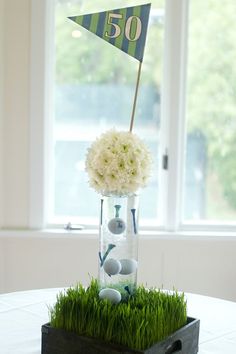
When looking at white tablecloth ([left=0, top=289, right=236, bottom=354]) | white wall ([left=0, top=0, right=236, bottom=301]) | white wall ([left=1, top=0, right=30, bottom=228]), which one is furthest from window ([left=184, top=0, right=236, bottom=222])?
white tablecloth ([left=0, top=289, right=236, bottom=354])

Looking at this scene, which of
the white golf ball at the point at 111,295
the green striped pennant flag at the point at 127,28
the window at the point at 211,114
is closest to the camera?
the white golf ball at the point at 111,295

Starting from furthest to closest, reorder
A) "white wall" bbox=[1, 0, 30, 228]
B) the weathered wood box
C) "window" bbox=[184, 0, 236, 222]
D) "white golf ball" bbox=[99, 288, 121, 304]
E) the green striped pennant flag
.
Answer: "window" bbox=[184, 0, 236, 222] < "white wall" bbox=[1, 0, 30, 228] < the green striped pennant flag < "white golf ball" bbox=[99, 288, 121, 304] < the weathered wood box

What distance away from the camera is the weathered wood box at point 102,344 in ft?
3.97

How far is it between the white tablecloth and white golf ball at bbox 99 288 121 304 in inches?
9.2

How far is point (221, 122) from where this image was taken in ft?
9.40

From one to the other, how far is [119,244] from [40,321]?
42cm

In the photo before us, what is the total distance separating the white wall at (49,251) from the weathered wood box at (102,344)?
1.39 m

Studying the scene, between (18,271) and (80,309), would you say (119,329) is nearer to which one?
(80,309)

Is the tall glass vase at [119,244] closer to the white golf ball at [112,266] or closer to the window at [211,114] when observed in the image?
the white golf ball at [112,266]

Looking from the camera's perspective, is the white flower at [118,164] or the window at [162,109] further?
the window at [162,109]

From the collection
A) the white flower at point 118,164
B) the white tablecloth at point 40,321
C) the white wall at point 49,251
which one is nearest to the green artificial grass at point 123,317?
the white tablecloth at point 40,321

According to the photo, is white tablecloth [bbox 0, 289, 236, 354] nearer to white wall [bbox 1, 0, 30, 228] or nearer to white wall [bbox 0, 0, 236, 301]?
white wall [bbox 0, 0, 236, 301]

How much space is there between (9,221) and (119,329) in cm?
167

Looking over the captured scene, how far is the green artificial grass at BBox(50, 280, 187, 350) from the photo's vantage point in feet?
4.02
